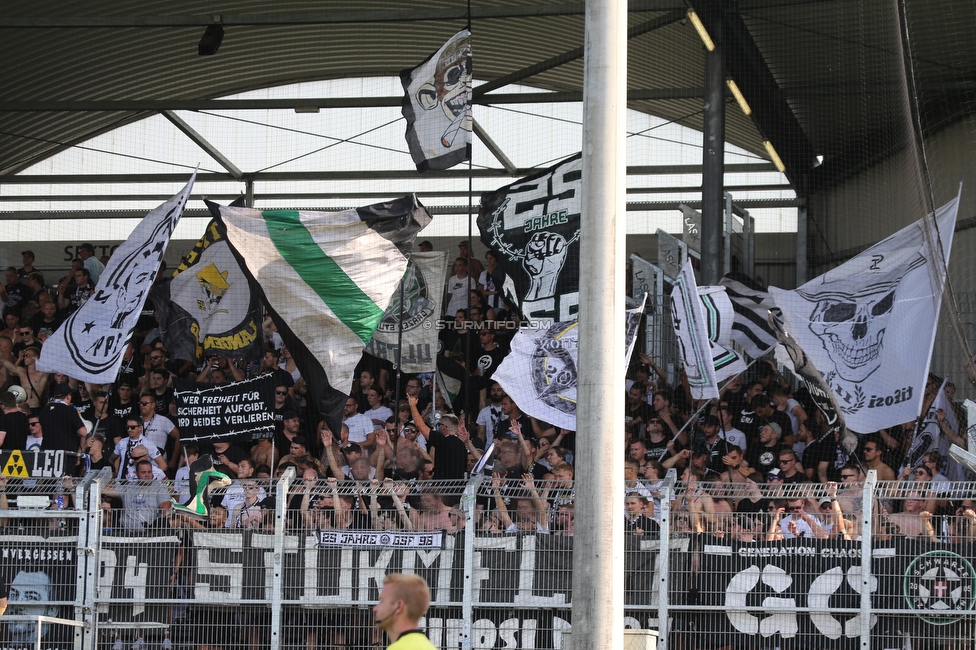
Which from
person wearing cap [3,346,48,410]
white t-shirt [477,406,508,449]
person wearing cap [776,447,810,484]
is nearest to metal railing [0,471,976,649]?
person wearing cap [776,447,810,484]

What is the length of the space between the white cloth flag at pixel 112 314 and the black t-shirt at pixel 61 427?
1.48 feet

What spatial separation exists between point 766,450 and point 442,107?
560 centimetres

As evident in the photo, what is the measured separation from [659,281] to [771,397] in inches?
91.1

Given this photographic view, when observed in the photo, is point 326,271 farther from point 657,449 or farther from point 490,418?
point 657,449

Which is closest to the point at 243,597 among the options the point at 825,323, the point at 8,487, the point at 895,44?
Answer: the point at 8,487

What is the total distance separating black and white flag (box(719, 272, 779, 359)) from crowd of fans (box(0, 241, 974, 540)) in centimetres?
59

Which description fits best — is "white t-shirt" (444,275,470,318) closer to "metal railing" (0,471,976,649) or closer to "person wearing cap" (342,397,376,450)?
"person wearing cap" (342,397,376,450)

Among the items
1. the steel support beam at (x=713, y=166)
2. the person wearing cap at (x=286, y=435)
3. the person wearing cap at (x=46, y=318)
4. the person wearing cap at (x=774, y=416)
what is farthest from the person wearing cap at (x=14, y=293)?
the person wearing cap at (x=774, y=416)

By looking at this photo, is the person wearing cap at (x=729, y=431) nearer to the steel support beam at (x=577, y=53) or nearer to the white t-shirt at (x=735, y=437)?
the white t-shirt at (x=735, y=437)

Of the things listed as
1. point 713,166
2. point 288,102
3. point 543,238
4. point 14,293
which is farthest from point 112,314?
point 288,102

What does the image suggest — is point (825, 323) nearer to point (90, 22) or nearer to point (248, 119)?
point (90, 22)

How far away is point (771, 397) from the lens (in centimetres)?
1558

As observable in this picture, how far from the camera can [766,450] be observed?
14297mm

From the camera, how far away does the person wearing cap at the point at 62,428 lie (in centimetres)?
1456
